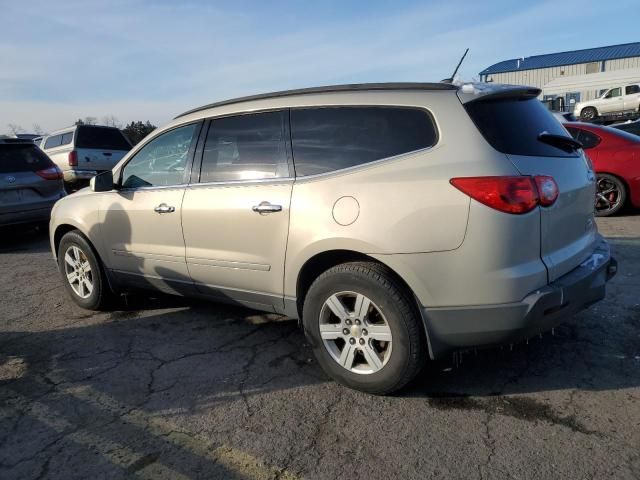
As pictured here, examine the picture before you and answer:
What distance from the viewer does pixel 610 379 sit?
316 cm

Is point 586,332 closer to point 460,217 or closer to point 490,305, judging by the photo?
point 490,305

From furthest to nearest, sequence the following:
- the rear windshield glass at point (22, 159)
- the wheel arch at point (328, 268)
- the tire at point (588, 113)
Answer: the tire at point (588, 113) → the rear windshield glass at point (22, 159) → the wheel arch at point (328, 268)

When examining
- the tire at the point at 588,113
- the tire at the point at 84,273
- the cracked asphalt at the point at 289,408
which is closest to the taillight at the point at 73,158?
the tire at the point at 84,273

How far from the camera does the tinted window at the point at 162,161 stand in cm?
413

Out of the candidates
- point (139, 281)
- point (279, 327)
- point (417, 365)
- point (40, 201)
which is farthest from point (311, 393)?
point (40, 201)

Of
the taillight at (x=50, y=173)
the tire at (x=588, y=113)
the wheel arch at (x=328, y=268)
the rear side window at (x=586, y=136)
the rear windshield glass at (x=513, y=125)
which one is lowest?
the tire at (x=588, y=113)

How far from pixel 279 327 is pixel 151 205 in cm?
142

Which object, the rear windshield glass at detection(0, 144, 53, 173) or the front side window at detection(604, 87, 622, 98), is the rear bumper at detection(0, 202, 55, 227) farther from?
the front side window at detection(604, 87, 622, 98)

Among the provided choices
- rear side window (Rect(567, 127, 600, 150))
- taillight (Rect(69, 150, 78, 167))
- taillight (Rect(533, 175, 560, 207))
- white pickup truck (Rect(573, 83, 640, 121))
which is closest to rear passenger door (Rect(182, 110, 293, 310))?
taillight (Rect(533, 175, 560, 207))

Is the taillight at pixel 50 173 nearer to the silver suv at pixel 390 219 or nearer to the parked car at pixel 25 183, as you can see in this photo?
the parked car at pixel 25 183

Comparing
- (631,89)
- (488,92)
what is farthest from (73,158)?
(631,89)

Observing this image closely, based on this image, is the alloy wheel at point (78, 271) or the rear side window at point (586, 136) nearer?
the alloy wheel at point (78, 271)

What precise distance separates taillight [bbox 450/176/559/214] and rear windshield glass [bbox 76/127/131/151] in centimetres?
1225

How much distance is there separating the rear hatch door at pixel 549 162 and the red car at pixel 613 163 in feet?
15.2
